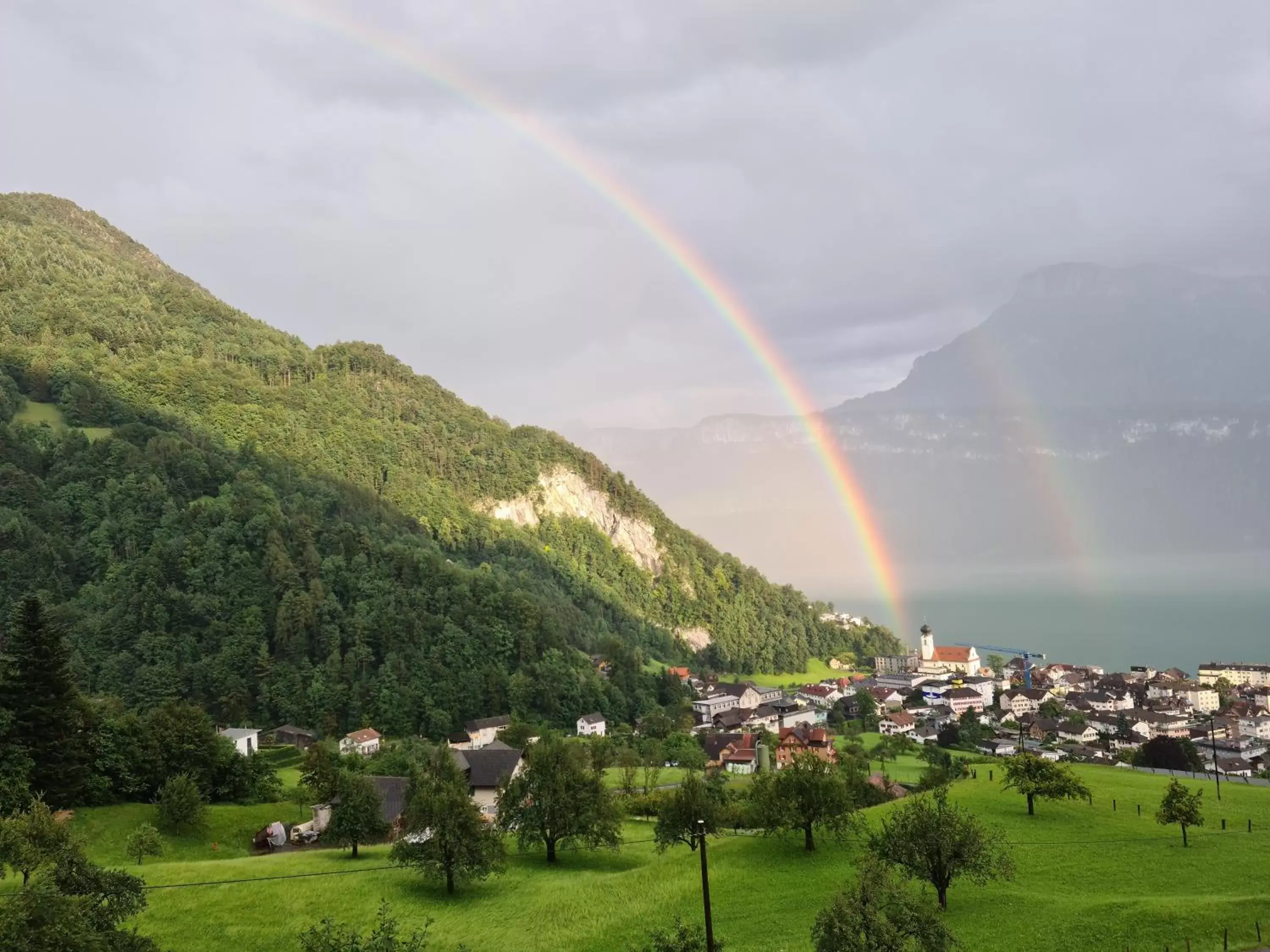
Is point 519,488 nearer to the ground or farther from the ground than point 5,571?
farther from the ground

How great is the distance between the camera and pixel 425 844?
106 feet

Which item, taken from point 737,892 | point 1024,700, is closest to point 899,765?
point 737,892

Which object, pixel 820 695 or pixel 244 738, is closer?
pixel 244 738

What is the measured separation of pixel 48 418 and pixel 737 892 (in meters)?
102

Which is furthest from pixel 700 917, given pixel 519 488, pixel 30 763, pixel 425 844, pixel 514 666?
pixel 519 488

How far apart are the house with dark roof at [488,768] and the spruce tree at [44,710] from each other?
18895 millimetres

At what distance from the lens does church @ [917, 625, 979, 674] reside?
141 meters

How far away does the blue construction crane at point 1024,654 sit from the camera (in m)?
129

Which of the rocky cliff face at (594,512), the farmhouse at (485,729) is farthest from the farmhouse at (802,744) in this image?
the rocky cliff face at (594,512)

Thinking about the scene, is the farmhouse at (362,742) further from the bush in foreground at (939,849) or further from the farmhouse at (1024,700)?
the farmhouse at (1024,700)

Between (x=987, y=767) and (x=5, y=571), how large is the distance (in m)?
84.1

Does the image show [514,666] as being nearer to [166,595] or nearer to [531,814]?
[166,595]

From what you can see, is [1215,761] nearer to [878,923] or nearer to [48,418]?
[878,923]

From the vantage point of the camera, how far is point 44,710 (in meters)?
38.9
